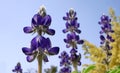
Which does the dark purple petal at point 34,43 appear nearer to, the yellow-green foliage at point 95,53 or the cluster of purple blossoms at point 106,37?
the cluster of purple blossoms at point 106,37

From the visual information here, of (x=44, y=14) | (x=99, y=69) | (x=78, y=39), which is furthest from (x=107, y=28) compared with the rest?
(x=44, y=14)

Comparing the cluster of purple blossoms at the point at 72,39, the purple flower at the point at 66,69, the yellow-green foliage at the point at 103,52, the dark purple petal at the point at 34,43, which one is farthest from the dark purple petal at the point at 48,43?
the yellow-green foliage at the point at 103,52

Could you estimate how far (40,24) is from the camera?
4.88 m

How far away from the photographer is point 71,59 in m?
7.73

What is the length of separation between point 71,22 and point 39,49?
14.2ft

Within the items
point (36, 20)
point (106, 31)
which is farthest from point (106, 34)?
point (36, 20)

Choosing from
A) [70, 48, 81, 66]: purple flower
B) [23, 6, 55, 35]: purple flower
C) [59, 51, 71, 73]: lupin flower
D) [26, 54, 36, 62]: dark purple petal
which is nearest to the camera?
[26, 54, 36, 62]: dark purple petal

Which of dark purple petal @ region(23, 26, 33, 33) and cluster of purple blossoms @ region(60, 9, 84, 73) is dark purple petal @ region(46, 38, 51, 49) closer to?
dark purple petal @ region(23, 26, 33, 33)

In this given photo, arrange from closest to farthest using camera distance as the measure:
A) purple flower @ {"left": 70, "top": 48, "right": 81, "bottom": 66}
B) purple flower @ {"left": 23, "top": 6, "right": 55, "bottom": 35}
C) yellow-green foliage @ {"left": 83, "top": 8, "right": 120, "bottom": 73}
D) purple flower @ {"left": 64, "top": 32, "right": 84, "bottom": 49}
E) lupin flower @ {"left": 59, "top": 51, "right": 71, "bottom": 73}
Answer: purple flower @ {"left": 23, "top": 6, "right": 55, "bottom": 35}, purple flower @ {"left": 70, "top": 48, "right": 81, "bottom": 66}, purple flower @ {"left": 64, "top": 32, "right": 84, "bottom": 49}, lupin flower @ {"left": 59, "top": 51, "right": 71, "bottom": 73}, yellow-green foliage @ {"left": 83, "top": 8, "right": 120, "bottom": 73}

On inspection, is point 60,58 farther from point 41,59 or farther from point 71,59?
point 41,59

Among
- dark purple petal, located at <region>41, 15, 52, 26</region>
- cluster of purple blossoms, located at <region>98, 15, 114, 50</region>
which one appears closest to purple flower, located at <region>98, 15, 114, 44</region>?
cluster of purple blossoms, located at <region>98, 15, 114, 50</region>

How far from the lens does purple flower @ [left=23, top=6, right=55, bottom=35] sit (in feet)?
15.5

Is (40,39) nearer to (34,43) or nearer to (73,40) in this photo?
(34,43)

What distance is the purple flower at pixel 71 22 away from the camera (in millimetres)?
8755
